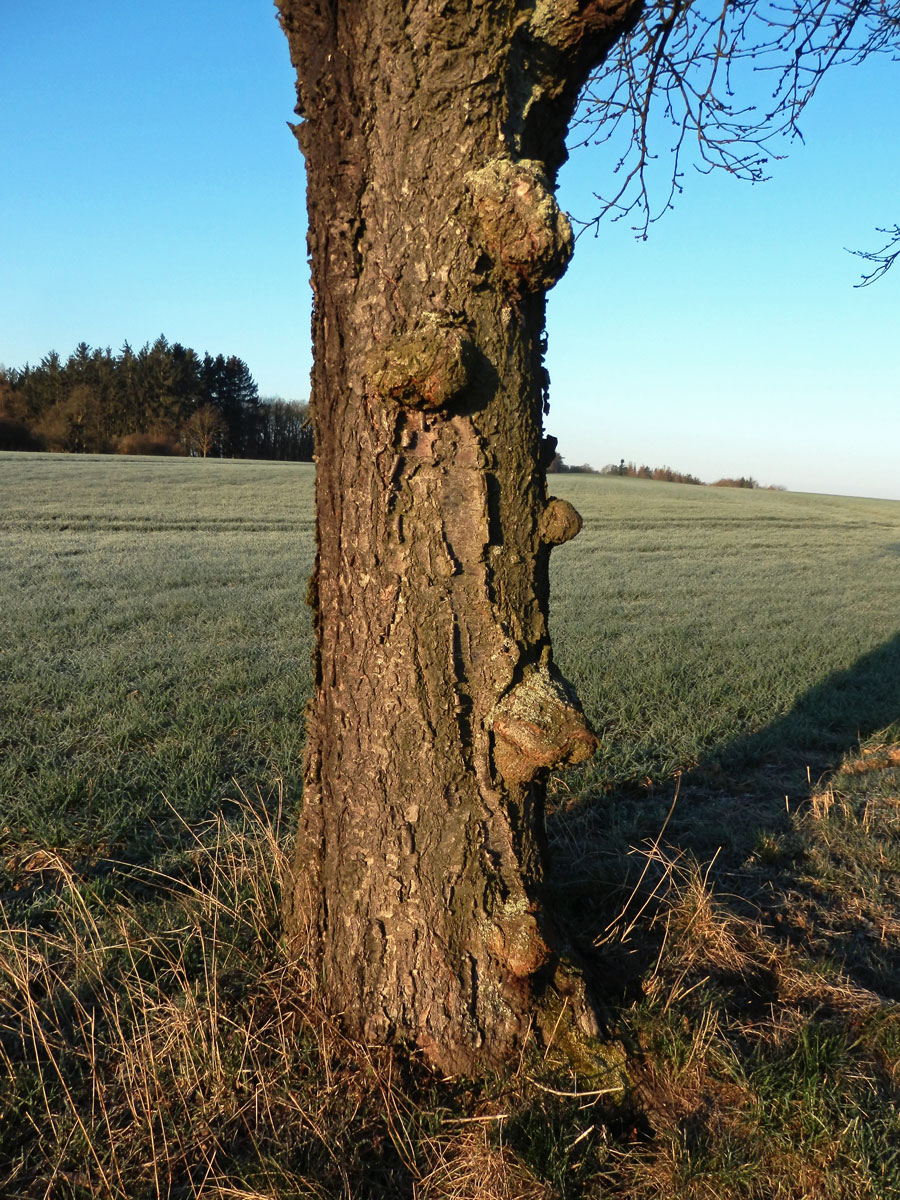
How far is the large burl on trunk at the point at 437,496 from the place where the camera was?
6.41 ft

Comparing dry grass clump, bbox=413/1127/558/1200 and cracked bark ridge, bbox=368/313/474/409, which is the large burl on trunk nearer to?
cracked bark ridge, bbox=368/313/474/409

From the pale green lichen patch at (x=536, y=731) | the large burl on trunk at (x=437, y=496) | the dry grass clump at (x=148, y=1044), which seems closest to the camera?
the dry grass clump at (x=148, y=1044)

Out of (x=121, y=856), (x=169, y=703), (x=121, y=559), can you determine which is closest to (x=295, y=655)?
(x=169, y=703)

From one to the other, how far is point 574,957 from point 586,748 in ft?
2.29

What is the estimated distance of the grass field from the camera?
1.86m

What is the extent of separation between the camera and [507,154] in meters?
1.99

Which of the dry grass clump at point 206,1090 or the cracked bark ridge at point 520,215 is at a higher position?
the cracked bark ridge at point 520,215

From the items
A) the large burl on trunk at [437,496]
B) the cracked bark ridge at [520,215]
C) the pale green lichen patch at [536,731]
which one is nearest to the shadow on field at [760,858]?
the large burl on trunk at [437,496]

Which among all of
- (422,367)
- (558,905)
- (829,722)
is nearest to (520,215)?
(422,367)

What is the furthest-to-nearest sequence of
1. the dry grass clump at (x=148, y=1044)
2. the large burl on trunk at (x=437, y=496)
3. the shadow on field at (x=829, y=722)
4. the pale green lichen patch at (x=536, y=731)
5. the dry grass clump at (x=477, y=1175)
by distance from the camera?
the shadow on field at (x=829, y=722) → the pale green lichen patch at (x=536, y=731) → the large burl on trunk at (x=437, y=496) → the dry grass clump at (x=148, y=1044) → the dry grass clump at (x=477, y=1175)

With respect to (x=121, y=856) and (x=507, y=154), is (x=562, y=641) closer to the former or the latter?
(x=121, y=856)

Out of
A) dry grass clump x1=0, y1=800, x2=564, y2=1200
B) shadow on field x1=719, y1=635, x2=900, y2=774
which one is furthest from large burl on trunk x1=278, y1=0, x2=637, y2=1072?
shadow on field x1=719, y1=635, x2=900, y2=774

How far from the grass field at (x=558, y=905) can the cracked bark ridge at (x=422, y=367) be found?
66.3 inches

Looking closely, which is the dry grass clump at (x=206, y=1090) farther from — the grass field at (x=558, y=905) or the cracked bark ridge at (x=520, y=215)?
the cracked bark ridge at (x=520, y=215)
